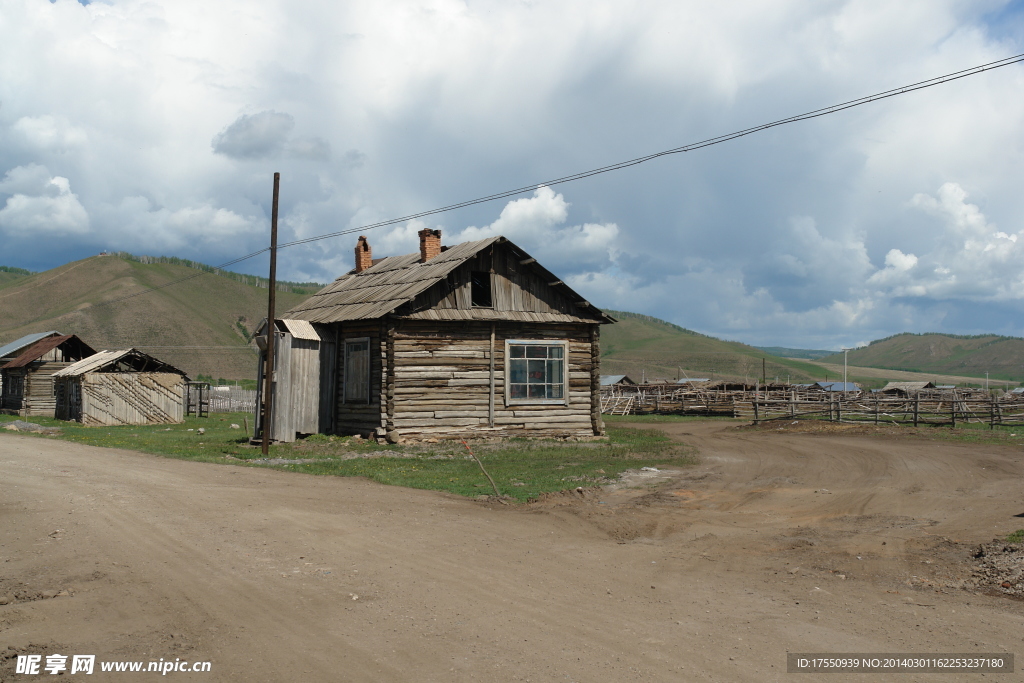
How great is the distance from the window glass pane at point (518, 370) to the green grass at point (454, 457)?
201 centimetres

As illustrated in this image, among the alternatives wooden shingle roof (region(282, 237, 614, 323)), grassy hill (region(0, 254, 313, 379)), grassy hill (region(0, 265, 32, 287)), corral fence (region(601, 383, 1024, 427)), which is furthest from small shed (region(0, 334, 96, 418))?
grassy hill (region(0, 265, 32, 287))

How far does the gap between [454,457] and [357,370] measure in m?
5.85

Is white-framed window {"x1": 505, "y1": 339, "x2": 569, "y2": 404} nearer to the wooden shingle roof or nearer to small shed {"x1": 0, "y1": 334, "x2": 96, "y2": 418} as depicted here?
the wooden shingle roof

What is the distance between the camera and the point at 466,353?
2358cm

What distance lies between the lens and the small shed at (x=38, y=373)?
41219 millimetres

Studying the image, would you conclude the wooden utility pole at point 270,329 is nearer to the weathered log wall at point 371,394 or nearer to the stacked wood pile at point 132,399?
the weathered log wall at point 371,394

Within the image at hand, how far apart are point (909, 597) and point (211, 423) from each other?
116 feet

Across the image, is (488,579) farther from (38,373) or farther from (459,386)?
(38,373)

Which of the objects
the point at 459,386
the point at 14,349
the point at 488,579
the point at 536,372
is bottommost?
the point at 488,579

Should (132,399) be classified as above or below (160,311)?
below

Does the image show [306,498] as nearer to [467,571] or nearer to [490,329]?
[467,571]

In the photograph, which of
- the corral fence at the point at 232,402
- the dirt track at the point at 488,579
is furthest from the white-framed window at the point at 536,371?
the corral fence at the point at 232,402

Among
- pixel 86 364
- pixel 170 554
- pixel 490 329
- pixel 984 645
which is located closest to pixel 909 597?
pixel 984 645

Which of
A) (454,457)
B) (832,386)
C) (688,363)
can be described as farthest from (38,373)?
(688,363)
